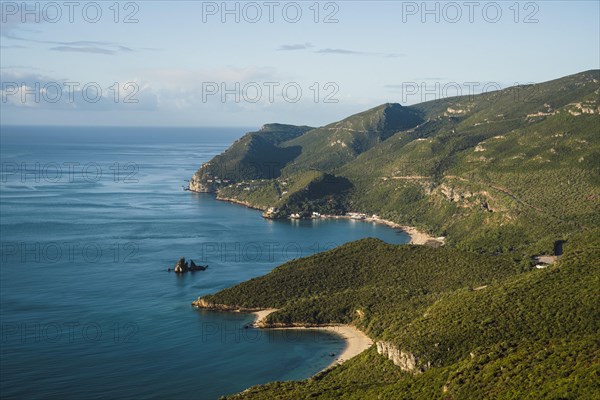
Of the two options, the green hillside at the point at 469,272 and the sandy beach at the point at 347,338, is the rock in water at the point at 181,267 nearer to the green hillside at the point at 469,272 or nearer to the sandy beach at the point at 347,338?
the green hillside at the point at 469,272

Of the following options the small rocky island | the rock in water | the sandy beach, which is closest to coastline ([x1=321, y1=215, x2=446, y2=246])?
the small rocky island

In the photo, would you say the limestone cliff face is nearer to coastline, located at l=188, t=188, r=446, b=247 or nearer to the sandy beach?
the sandy beach

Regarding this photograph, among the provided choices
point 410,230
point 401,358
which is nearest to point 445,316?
point 401,358

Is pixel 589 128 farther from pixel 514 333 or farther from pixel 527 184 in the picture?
pixel 514 333

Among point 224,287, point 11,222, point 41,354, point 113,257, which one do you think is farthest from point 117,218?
point 41,354

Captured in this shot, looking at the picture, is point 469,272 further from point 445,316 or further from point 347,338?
point 445,316

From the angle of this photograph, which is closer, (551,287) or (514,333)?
(514,333)

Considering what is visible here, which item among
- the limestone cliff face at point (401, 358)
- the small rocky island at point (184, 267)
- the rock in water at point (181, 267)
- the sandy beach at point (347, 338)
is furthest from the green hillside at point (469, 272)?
the small rocky island at point (184, 267)
